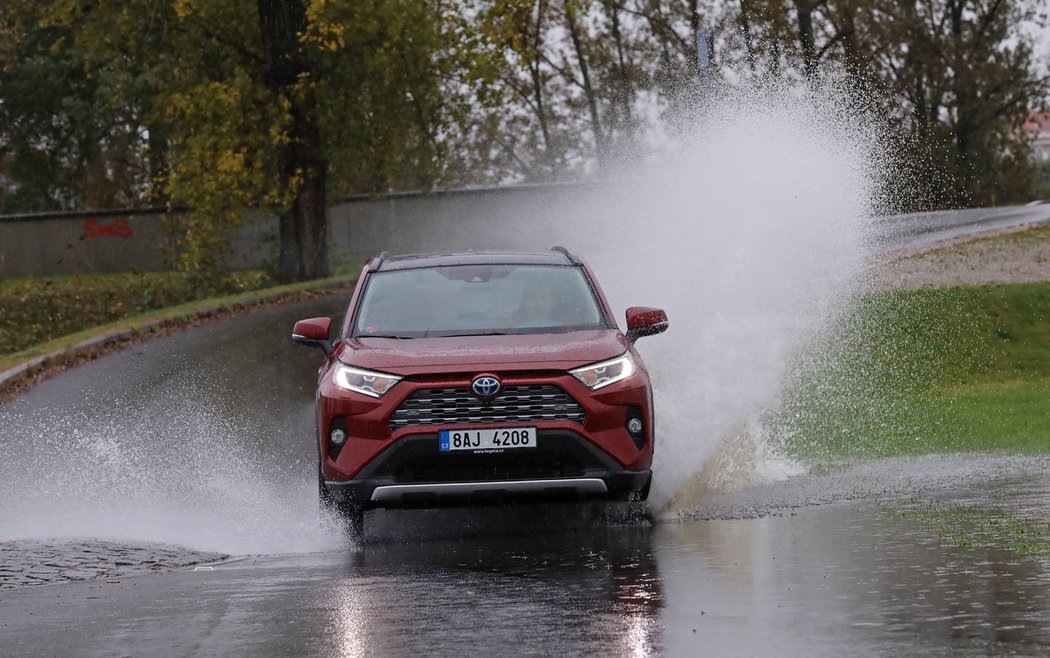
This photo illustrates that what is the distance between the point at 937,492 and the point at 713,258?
33.5 ft

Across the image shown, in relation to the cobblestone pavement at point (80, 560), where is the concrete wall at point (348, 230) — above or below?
above

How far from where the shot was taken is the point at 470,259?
460 inches

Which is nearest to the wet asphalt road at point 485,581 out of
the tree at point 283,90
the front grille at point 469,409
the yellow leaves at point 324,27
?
the front grille at point 469,409

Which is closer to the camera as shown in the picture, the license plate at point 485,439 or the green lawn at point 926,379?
the license plate at point 485,439

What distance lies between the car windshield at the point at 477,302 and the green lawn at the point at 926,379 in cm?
429

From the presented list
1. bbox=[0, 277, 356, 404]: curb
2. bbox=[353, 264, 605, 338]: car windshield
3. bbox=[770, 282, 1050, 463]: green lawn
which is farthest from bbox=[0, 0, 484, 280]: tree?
bbox=[353, 264, 605, 338]: car windshield

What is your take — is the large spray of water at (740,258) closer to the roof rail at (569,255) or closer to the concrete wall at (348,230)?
the roof rail at (569,255)

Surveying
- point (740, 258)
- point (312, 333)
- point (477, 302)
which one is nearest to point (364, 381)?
point (312, 333)

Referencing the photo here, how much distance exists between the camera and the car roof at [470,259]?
1160 cm

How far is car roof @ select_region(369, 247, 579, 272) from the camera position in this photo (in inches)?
457

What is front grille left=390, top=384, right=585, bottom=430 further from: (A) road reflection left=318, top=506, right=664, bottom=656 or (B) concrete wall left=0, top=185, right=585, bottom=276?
(B) concrete wall left=0, top=185, right=585, bottom=276

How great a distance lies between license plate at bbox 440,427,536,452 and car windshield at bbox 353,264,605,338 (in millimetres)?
1084

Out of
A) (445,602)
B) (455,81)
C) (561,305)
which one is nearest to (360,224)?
(455,81)

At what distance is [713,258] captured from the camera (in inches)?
852
